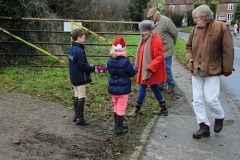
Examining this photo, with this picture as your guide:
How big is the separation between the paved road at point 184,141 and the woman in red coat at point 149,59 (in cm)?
61

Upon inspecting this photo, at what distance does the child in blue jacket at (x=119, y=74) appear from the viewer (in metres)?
5.33

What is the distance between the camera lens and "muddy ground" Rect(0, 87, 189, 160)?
4.68m

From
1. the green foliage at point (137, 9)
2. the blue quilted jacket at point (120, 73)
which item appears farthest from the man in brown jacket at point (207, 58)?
the green foliage at point (137, 9)

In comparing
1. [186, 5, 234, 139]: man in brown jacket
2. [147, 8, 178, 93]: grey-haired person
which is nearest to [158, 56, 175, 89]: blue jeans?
[147, 8, 178, 93]: grey-haired person

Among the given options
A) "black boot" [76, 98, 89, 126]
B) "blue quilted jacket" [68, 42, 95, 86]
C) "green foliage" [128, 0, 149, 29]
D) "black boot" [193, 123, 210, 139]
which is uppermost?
"green foliage" [128, 0, 149, 29]

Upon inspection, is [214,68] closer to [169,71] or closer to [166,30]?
[166,30]

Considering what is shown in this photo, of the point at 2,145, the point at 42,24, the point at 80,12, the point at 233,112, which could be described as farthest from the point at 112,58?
the point at 80,12

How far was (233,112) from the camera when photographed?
7227 mm

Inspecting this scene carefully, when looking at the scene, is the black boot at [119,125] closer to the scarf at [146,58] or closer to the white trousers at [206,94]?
the scarf at [146,58]

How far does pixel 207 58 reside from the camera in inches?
209

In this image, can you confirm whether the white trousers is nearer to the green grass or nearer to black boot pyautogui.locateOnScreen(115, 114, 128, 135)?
the green grass

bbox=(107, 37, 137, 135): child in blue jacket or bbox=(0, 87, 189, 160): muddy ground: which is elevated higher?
bbox=(107, 37, 137, 135): child in blue jacket

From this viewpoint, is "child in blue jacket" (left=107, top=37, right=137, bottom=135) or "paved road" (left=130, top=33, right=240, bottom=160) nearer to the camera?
"paved road" (left=130, top=33, right=240, bottom=160)

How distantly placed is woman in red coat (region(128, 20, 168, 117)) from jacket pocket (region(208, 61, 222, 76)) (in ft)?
3.65
